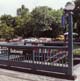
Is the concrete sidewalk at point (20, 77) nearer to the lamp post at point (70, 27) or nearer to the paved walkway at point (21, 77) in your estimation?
the paved walkway at point (21, 77)

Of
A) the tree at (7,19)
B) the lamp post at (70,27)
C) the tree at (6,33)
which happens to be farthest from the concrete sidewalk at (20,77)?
the tree at (7,19)

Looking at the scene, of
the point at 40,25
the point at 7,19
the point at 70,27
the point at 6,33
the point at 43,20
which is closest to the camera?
the point at 70,27

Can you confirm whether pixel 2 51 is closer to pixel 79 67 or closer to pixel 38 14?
pixel 79 67

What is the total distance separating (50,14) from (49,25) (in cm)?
402

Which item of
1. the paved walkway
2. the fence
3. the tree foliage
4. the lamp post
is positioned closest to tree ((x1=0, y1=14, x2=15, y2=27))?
the tree foliage

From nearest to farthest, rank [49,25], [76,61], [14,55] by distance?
[14,55], [76,61], [49,25]

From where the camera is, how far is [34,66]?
960cm

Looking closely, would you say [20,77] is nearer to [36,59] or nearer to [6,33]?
[36,59]

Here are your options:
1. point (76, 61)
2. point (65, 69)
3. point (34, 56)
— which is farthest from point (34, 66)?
point (76, 61)

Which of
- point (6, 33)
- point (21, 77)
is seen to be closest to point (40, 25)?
point (6, 33)

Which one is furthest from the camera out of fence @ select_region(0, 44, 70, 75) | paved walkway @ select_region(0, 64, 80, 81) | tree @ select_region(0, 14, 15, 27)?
tree @ select_region(0, 14, 15, 27)

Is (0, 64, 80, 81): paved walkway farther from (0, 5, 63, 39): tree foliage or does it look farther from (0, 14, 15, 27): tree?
(0, 14, 15, 27): tree

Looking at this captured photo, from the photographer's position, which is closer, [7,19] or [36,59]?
[36,59]

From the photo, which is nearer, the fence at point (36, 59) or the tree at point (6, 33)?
the fence at point (36, 59)
